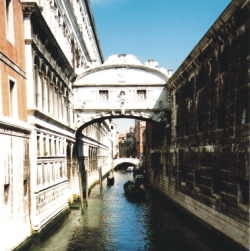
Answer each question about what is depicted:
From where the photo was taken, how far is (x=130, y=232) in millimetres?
12719

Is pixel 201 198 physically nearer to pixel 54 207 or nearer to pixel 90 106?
pixel 54 207

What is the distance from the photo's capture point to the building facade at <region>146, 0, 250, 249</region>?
8750 mm

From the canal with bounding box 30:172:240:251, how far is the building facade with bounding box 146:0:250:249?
0.61m

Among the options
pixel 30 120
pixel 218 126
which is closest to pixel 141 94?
pixel 218 126

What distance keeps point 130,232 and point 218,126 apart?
15.7ft

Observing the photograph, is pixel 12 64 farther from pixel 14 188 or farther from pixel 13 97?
pixel 14 188

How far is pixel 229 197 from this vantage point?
31.1 feet

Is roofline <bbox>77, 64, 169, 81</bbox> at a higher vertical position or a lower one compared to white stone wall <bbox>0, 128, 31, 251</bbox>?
higher

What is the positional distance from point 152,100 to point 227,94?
873 cm

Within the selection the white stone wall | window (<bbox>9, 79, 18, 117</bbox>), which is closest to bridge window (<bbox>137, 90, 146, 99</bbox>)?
the white stone wall

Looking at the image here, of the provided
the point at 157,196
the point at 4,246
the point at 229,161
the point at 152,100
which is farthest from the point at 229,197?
the point at 157,196

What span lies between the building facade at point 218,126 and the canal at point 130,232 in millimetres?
609

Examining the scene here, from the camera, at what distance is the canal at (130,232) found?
34.5ft

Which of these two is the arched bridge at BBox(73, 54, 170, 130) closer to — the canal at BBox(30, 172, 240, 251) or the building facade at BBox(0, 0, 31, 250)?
the canal at BBox(30, 172, 240, 251)
